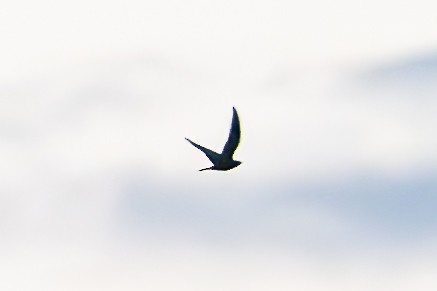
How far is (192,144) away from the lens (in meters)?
48.2

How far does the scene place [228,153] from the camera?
52.7 metres

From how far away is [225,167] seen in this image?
5275 centimetres

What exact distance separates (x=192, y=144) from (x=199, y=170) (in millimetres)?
2316

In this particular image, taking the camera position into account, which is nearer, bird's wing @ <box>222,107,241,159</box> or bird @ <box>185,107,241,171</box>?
bird @ <box>185,107,241,171</box>

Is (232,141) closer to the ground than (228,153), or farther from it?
farther from it

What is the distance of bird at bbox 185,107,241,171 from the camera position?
51.9m

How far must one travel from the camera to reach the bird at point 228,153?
51.9 meters

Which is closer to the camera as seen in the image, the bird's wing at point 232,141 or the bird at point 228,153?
the bird at point 228,153

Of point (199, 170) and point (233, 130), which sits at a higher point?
point (233, 130)

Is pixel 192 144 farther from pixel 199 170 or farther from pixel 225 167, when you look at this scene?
pixel 225 167

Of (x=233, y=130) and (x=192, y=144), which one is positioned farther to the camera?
(x=233, y=130)

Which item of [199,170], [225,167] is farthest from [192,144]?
[225,167]

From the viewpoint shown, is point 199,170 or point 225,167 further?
point 225,167

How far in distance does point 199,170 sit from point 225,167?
4079 millimetres
